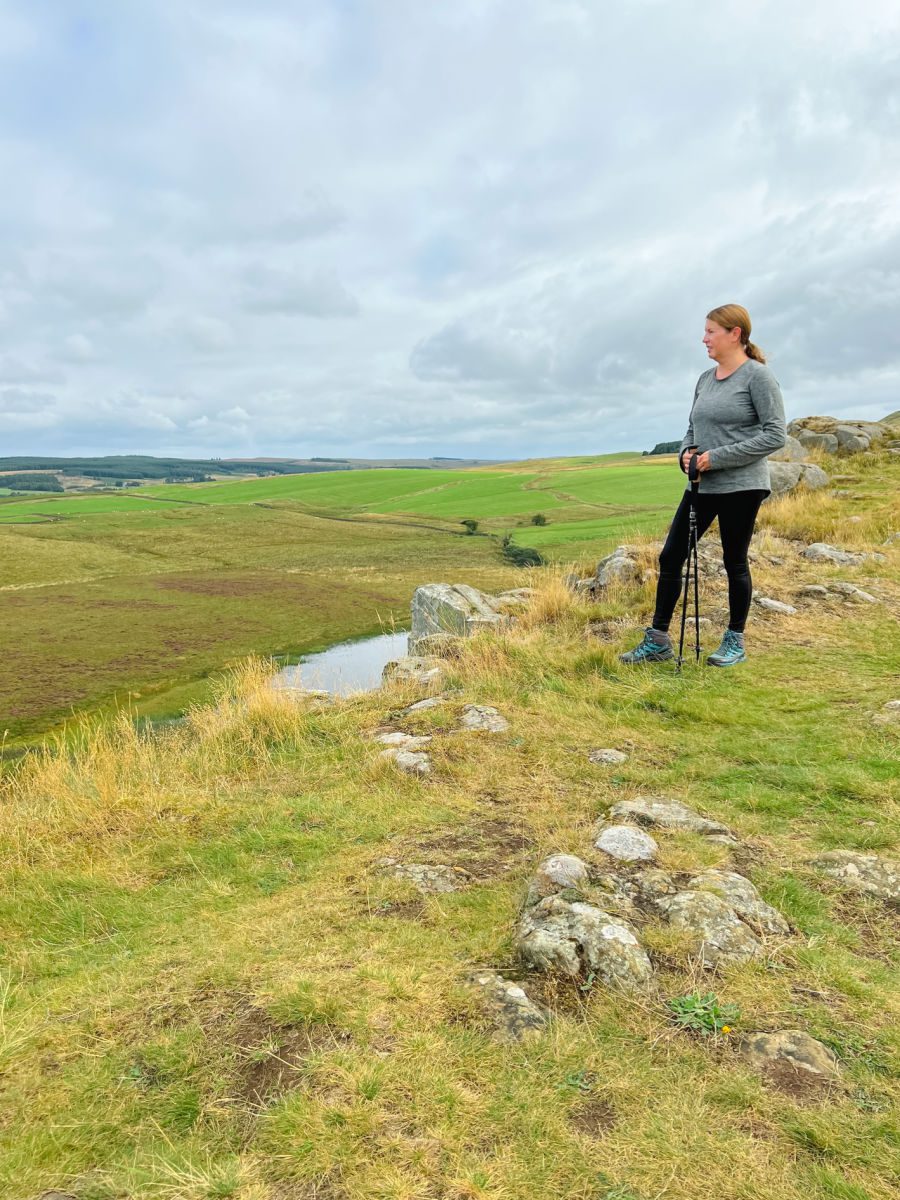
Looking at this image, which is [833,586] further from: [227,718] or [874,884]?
[227,718]

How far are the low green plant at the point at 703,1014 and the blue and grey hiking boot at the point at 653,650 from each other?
197 inches

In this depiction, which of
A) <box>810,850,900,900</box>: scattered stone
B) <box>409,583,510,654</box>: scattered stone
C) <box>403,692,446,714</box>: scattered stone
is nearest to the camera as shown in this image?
<box>810,850,900,900</box>: scattered stone

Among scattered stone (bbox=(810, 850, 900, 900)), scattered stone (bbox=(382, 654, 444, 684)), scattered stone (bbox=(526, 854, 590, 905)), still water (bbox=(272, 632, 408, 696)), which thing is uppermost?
scattered stone (bbox=(526, 854, 590, 905))

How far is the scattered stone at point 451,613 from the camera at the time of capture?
11.0 m

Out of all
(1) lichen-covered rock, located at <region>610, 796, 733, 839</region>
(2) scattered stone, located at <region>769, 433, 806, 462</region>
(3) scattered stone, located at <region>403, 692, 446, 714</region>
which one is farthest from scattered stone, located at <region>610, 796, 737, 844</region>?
(2) scattered stone, located at <region>769, 433, 806, 462</region>

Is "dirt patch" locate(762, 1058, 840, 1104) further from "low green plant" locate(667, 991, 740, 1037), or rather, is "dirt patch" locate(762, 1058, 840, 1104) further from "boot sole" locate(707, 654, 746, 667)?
"boot sole" locate(707, 654, 746, 667)

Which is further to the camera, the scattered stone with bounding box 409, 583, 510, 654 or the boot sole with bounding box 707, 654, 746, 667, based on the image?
the scattered stone with bounding box 409, 583, 510, 654

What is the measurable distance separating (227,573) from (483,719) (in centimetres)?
3500

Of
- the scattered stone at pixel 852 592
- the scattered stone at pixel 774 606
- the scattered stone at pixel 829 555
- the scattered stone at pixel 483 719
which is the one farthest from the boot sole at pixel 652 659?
the scattered stone at pixel 829 555

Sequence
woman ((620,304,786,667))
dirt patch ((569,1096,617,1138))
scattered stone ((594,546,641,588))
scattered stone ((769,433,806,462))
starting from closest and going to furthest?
dirt patch ((569,1096,617,1138))
woman ((620,304,786,667))
scattered stone ((594,546,641,588))
scattered stone ((769,433,806,462))

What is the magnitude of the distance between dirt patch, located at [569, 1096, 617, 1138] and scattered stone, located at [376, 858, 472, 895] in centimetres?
149

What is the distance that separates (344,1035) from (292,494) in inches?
4142

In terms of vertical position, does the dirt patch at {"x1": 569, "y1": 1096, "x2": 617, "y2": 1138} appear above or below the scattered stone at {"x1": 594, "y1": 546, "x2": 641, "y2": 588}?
below

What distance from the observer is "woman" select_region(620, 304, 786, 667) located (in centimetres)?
640
